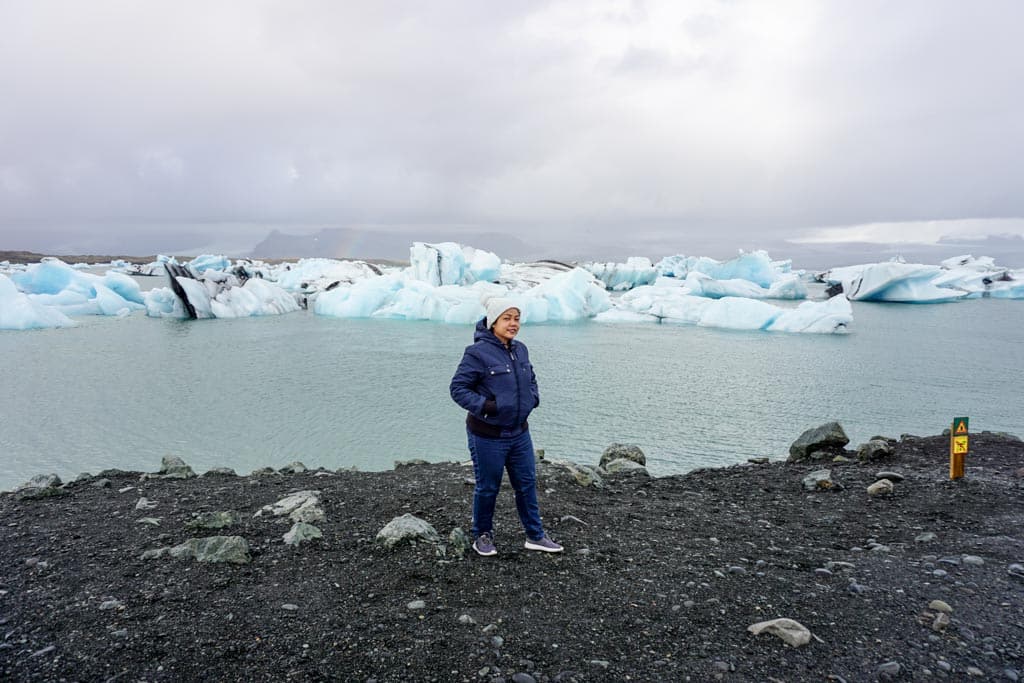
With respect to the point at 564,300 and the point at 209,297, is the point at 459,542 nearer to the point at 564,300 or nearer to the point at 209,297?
the point at 564,300

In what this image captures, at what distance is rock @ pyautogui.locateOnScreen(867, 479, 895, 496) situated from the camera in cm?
481

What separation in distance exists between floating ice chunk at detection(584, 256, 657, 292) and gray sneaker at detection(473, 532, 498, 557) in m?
46.3

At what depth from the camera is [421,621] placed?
2994 millimetres

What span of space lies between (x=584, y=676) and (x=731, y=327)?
25092 millimetres

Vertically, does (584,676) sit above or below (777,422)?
above

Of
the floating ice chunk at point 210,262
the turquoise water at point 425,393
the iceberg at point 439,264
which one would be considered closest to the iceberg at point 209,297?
the turquoise water at point 425,393

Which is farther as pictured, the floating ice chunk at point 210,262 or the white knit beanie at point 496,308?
the floating ice chunk at point 210,262

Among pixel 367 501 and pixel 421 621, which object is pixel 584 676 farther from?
pixel 367 501

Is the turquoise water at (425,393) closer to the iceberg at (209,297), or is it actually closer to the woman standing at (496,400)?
the iceberg at (209,297)

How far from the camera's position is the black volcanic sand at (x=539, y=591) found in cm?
263

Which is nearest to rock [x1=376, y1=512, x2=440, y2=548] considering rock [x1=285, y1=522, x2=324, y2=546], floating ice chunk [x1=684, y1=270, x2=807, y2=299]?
rock [x1=285, y1=522, x2=324, y2=546]

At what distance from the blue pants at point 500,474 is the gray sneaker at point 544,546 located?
22mm

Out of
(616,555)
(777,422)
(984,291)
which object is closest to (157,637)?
(616,555)

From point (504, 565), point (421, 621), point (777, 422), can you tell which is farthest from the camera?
point (777, 422)
